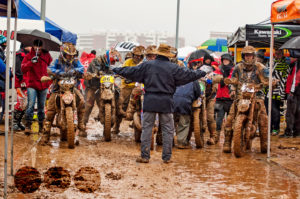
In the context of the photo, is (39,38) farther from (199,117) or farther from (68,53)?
(199,117)

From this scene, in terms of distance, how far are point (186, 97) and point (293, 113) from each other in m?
3.84

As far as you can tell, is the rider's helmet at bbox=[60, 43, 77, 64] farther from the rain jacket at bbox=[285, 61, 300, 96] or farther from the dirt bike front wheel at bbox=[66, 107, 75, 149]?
the rain jacket at bbox=[285, 61, 300, 96]

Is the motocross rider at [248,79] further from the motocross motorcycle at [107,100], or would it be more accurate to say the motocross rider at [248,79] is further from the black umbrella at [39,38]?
the black umbrella at [39,38]

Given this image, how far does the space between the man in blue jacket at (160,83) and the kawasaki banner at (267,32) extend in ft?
17.4

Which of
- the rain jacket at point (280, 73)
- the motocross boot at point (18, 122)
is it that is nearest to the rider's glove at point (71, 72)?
the motocross boot at point (18, 122)

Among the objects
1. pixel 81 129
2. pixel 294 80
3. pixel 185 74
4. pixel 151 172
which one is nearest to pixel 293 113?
pixel 294 80

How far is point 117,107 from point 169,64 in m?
3.63

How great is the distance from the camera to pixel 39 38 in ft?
35.2

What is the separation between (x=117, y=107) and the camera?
37.2 feet

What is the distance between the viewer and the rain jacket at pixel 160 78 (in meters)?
7.84

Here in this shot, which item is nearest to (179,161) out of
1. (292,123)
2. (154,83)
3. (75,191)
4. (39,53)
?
(154,83)

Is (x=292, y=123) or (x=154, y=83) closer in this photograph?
(x=154, y=83)

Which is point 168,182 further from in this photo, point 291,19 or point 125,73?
point 291,19

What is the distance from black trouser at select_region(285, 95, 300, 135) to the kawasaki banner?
184 cm
